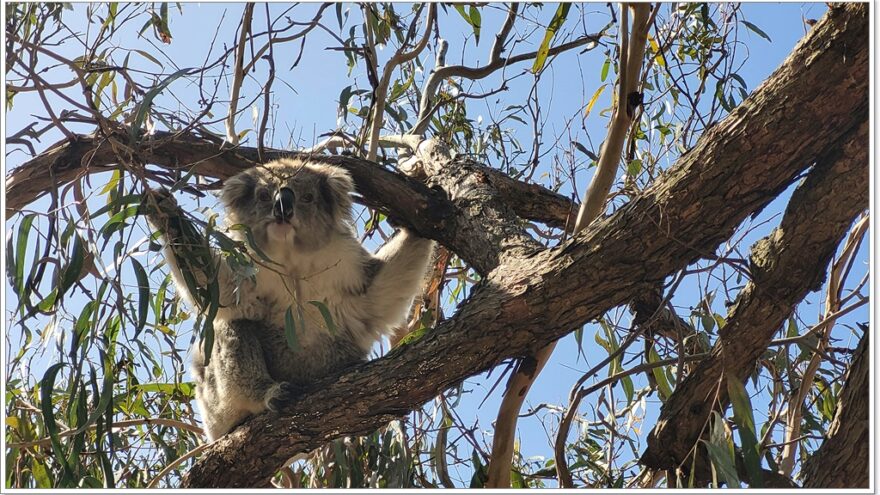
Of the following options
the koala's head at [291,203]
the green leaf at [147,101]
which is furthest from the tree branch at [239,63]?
the koala's head at [291,203]

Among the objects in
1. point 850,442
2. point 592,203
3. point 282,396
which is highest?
point 592,203

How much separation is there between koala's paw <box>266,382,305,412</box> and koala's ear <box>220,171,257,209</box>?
28.5 inches

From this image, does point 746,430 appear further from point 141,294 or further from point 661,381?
point 141,294

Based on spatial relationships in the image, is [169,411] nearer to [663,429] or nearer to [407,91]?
[407,91]

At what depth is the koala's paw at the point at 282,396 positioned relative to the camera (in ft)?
8.56

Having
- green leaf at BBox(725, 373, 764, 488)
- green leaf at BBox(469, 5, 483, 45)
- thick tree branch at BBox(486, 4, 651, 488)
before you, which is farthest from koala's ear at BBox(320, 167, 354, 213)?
green leaf at BBox(725, 373, 764, 488)

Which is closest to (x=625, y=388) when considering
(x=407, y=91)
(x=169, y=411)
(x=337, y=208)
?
(x=337, y=208)

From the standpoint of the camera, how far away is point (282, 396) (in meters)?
2.65

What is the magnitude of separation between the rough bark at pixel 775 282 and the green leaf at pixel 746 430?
0.04 m

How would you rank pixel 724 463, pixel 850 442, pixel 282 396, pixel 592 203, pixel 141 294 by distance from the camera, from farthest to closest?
pixel 282 396, pixel 592 203, pixel 141 294, pixel 724 463, pixel 850 442

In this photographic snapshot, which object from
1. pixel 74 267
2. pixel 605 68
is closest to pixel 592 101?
pixel 605 68

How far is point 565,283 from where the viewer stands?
2.11m

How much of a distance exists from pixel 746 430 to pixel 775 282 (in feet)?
1.17

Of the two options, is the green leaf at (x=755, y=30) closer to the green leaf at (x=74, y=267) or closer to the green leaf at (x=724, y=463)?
the green leaf at (x=724, y=463)
